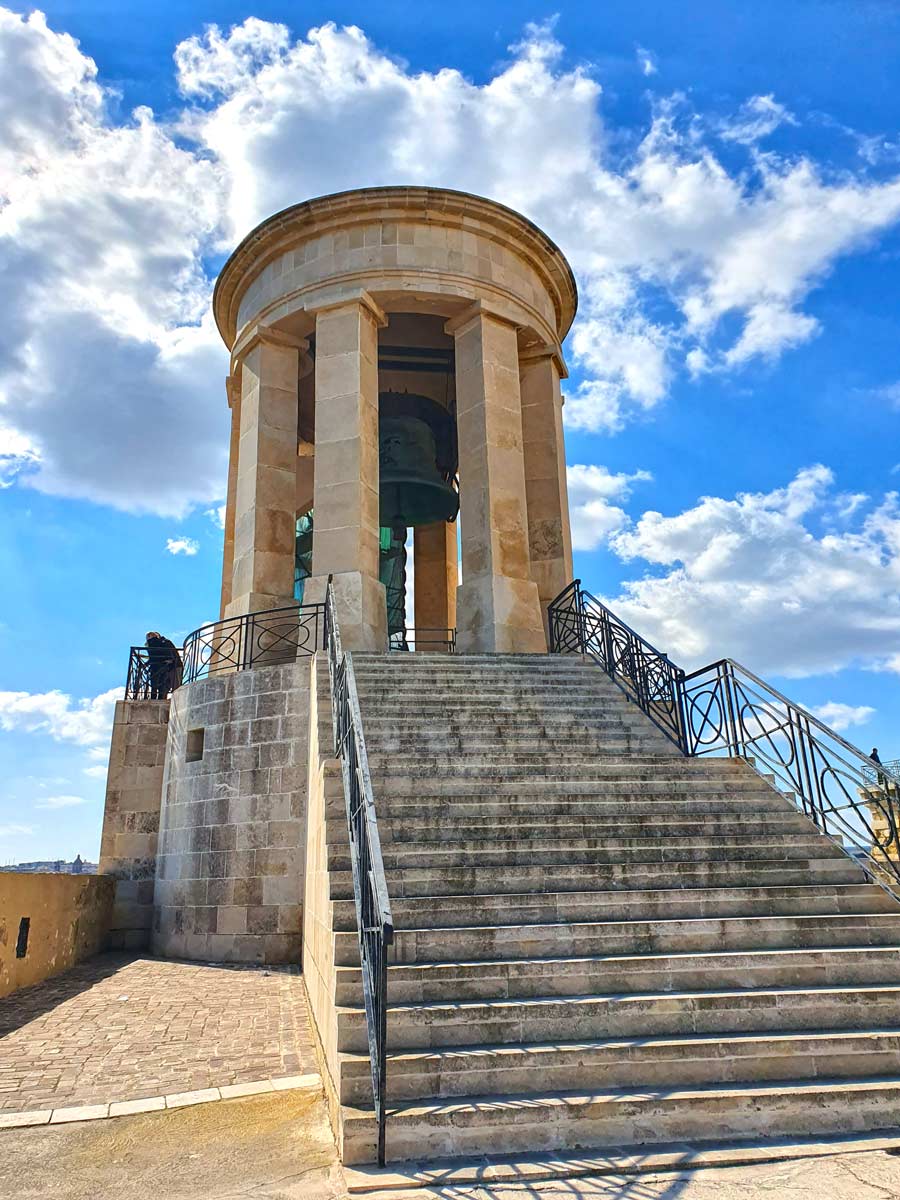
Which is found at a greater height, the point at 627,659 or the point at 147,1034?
the point at 627,659

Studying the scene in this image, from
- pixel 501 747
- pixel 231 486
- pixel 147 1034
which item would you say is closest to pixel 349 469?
pixel 231 486

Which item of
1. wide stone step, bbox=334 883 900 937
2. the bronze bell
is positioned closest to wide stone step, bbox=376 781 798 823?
wide stone step, bbox=334 883 900 937

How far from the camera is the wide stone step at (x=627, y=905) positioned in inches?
208

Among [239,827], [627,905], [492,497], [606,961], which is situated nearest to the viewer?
[606,961]

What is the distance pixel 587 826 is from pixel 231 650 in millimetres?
8094

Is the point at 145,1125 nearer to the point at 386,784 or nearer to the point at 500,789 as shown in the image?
the point at 386,784

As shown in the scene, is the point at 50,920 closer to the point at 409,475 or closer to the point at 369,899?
the point at 369,899

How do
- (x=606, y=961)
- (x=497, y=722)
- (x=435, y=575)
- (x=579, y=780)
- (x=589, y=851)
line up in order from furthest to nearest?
1. (x=435, y=575)
2. (x=497, y=722)
3. (x=579, y=780)
4. (x=589, y=851)
5. (x=606, y=961)

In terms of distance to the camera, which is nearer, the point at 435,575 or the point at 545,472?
the point at 545,472

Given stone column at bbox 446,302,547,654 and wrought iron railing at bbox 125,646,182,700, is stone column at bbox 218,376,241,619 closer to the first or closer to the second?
wrought iron railing at bbox 125,646,182,700

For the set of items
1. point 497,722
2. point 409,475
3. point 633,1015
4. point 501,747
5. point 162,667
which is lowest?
point 633,1015

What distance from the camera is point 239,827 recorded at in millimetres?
10109

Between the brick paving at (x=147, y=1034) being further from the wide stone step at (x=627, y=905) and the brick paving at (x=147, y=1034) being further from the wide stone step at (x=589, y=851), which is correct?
the wide stone step at (x=589, y=851)

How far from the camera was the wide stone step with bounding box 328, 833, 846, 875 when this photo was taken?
19.3ft
